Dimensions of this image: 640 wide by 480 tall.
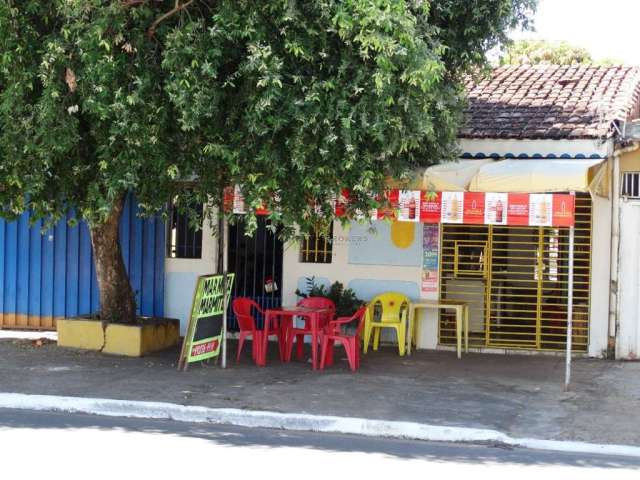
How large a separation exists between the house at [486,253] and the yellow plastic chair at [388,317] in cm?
35

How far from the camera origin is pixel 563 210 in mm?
9531

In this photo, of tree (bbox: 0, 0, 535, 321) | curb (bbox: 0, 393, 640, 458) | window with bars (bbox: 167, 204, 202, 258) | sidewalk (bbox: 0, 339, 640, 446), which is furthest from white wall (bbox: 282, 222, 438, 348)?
curb (bbox: 0, 393, 640, 458)

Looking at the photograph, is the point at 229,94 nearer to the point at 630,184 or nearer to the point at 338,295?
the point at 338,295

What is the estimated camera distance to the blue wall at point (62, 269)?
1384 cm

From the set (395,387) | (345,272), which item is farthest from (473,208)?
(345,272)

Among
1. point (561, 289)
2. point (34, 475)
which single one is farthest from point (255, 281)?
point (34, 475)

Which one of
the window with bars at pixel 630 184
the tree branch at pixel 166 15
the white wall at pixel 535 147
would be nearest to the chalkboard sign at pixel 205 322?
the tree branch at pixel 166 15

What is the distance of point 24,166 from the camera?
974 cm

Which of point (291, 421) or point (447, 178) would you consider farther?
point (447, 178)

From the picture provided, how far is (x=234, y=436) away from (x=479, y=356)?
17.9 ft

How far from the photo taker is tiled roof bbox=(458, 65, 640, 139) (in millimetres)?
11922

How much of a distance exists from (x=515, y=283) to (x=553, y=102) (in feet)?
9.18

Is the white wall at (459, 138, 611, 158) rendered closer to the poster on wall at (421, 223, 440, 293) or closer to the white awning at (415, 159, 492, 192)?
the poster on wall at (421, 223, 440, 293)

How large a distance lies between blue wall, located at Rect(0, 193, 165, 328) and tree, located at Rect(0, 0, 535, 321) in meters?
3.76
